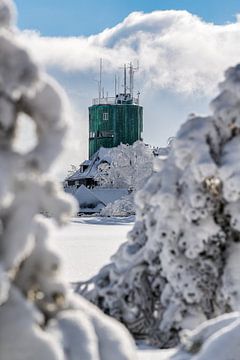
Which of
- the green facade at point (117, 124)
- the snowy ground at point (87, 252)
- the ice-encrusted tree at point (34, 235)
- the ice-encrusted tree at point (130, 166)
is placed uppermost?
the green facade at point (117, 124)

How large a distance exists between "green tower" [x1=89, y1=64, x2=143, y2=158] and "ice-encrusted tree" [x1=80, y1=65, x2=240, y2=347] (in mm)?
90248

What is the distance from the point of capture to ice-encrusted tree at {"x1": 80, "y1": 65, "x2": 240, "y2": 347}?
771 cm

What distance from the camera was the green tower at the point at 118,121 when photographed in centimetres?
9888

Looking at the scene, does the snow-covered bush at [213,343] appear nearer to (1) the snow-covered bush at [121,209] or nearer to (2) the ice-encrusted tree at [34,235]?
(2) the ice-encrusted tree at [34,235]

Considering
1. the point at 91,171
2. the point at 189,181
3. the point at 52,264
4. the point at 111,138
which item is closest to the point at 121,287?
the point at 189,181

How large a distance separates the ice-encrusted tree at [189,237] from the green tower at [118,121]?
296ft

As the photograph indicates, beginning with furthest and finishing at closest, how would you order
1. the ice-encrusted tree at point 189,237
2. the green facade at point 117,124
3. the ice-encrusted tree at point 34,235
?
the green facade at point 117,124 → the ice-encrusted tree at point 189,237 → the ice-encrusted tree at point 34,235

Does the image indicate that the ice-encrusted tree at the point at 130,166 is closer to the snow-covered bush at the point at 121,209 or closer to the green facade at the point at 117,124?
the snow-covered bush at the point at 121,209

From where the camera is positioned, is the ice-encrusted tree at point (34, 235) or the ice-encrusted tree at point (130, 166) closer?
the ice-encrusted tree at point (34, 235)

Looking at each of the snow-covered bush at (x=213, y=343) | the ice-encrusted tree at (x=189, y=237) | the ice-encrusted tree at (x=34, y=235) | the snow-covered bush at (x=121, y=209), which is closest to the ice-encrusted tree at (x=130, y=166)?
the snow-covered bush at (x=121, y=209)

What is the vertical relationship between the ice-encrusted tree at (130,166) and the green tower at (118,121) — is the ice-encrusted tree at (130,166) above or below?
below

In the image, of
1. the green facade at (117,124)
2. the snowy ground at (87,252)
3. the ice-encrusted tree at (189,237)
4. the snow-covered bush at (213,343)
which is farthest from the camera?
the green facade at (117,124)

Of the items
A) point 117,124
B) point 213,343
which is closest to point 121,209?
→ point 213,343

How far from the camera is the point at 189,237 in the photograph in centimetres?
781
